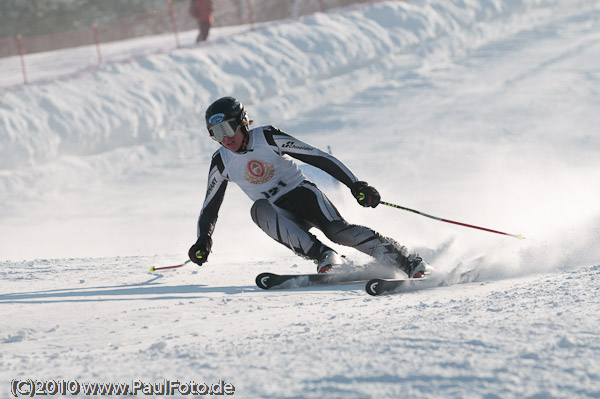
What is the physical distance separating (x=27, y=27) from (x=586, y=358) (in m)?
26.1

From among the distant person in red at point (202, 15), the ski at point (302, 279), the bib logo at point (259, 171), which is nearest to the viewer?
the ski at point (302, 279)

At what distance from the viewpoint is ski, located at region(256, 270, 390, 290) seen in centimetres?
448

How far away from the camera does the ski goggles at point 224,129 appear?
474 cm

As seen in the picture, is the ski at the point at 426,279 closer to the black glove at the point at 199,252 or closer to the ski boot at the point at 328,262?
the ski boot at the point at 328,262

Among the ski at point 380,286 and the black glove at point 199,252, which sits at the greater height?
the black glove at point 199,252

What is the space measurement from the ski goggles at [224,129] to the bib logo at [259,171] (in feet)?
0.85

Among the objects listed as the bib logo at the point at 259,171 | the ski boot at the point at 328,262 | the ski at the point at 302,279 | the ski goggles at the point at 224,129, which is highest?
the ski goggles at the point at 224,129

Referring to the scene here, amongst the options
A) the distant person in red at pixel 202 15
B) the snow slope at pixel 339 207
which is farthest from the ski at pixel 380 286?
the distant person in red at pixel 202 15

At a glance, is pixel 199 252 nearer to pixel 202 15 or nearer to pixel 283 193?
pixel 283 193

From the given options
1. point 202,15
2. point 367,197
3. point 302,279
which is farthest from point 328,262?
point 202,15

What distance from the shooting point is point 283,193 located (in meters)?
5.02

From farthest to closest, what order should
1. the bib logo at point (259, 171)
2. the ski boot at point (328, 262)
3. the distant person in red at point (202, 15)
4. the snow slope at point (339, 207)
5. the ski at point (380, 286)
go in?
the distant person in red at point (202, 15), the bib logo at point (259, 171), the ski boot at point (328, 262), the ski at point (380, 286), the snow slope at point (339, 207)

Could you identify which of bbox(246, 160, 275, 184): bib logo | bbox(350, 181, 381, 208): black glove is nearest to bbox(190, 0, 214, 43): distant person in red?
bbox(246, 160, 275, 184): bib logo

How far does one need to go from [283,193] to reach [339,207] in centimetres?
239
